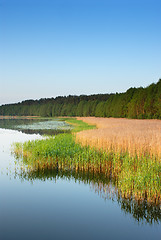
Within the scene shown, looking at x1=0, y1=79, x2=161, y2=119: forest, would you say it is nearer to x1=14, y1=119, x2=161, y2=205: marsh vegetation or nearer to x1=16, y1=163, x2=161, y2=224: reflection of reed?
x1=14, y1=119, x2=161, y2=205: marsh vegetation

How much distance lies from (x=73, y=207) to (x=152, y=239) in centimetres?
263

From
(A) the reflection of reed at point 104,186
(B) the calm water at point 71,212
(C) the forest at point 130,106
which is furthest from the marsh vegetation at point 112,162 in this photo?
(C) the forest at point 130,106

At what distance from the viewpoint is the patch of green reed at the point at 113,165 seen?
26.1ft

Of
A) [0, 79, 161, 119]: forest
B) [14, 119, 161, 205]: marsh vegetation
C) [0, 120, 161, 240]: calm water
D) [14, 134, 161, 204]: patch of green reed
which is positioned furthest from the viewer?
[0, 79, 161, 119]: forest

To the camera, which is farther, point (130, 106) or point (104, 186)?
point (130, 106)

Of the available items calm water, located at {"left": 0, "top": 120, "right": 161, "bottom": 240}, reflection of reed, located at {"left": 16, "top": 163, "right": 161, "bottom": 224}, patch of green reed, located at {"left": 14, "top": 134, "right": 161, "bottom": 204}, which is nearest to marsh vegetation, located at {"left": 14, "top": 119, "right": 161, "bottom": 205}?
patch of green reed, located at {"left": 14, "top": 134, "right": 161, "bottom": 204}

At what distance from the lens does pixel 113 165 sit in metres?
11.6

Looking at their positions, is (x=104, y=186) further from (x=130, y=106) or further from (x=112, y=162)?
(x=130, y=106)

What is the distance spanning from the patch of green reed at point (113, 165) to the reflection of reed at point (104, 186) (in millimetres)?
169

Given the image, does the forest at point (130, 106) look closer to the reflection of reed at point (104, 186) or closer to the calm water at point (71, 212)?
the reflection of reed at point (104, 186)

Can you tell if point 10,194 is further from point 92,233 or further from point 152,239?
point 152,239

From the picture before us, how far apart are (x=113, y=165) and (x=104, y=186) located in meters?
2.30

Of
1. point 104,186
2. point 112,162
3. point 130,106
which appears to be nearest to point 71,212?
point 104,186

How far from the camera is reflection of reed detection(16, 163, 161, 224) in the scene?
7137mm
